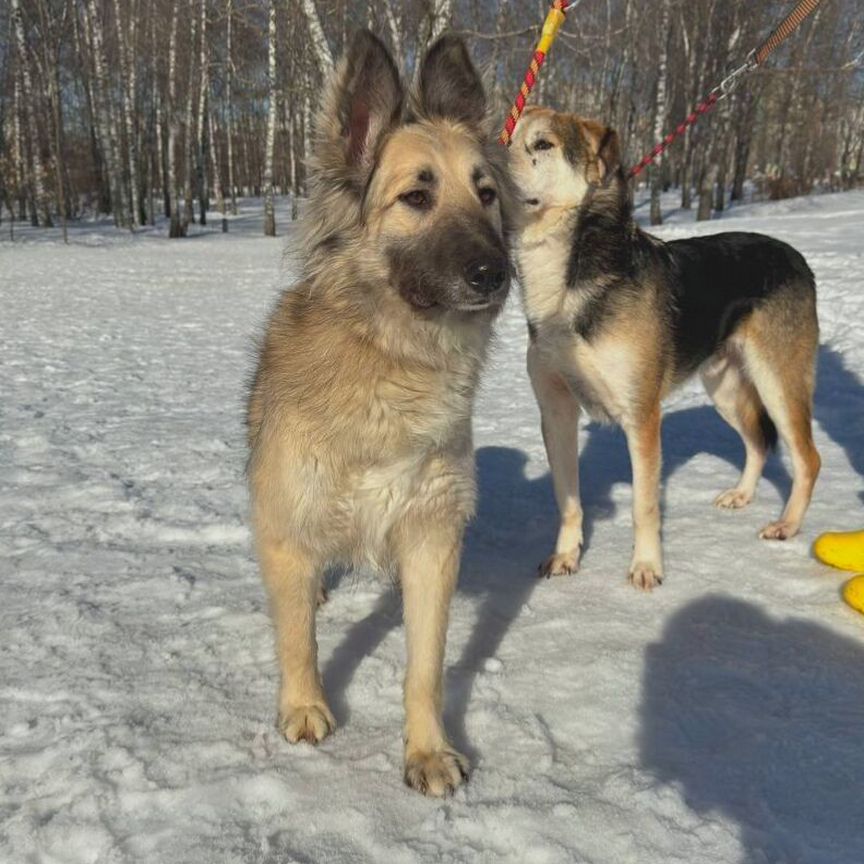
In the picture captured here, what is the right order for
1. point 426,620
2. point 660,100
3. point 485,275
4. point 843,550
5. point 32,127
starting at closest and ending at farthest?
1. point 485,275
2. point 426,620
3. point 843,550
4. point 660,100
5. point 32,127

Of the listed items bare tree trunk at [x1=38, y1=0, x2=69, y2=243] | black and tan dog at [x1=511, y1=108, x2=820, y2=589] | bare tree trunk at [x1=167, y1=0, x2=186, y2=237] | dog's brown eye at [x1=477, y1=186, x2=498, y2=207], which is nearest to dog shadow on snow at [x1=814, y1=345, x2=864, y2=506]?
black and tan dog at [x1=511, y1=108, x2=820, y2=589]

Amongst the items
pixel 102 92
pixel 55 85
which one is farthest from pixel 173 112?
pixel 55 85

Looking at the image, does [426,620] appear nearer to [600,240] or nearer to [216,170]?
[600,240]

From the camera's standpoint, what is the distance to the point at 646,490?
334cm

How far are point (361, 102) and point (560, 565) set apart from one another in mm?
2164

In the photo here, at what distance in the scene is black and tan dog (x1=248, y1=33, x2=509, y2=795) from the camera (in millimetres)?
2189

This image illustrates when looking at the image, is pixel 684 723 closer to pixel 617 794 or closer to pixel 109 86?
pixel 617 794

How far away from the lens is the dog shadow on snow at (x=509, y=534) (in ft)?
8.55

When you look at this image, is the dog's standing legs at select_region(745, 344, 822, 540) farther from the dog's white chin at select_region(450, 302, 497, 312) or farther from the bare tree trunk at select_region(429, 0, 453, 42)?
the bare tree trunk at select_region(429, 0, 453, 42)

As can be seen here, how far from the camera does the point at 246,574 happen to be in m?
3.22

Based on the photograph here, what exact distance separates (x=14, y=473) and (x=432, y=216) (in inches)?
125

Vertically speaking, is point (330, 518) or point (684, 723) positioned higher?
point (330, 518)

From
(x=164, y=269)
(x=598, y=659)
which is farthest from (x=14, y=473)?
(x=164, y=269)

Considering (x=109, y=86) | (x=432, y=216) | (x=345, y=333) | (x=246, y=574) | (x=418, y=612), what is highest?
(x=109, y=86)
